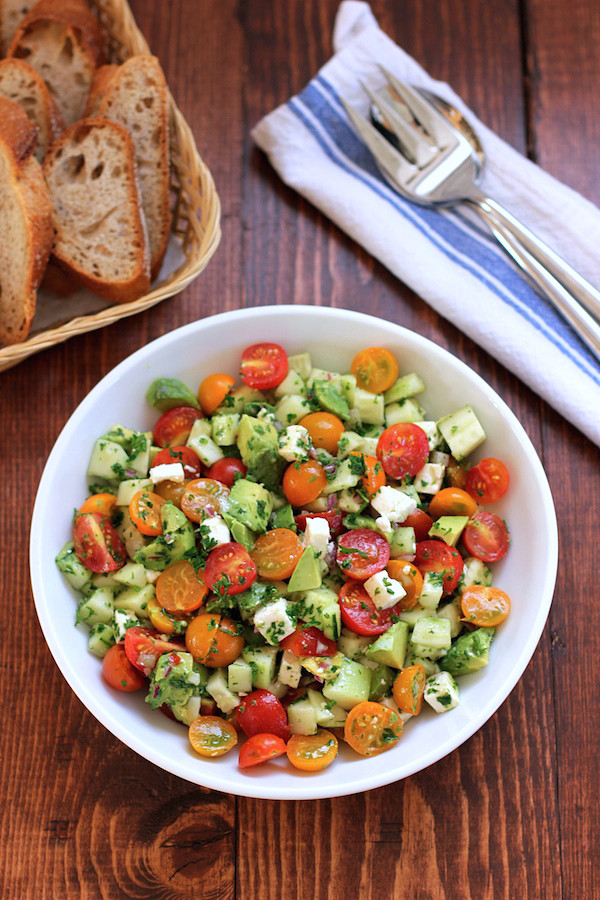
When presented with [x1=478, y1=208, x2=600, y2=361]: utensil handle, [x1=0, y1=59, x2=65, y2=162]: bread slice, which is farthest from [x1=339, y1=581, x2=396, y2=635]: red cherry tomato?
[x1=0, y1=59, x2=65, y2=162]: bread slice

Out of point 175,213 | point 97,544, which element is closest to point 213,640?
point 97,544

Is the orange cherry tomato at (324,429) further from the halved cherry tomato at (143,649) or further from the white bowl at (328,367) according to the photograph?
the halved cherry tomato at (143,649)

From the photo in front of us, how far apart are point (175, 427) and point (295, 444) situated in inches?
14.4

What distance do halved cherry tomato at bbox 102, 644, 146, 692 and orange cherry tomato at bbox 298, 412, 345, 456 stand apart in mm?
677

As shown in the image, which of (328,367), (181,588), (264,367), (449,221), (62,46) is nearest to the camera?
(181,588)

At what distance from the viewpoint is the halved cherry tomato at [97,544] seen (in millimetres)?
1979

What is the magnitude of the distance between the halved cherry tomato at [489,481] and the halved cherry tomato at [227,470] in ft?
1.89

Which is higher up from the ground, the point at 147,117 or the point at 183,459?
the point at 147,117

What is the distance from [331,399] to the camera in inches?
83.0

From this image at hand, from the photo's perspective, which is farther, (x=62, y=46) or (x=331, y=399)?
(x=62, y=46)

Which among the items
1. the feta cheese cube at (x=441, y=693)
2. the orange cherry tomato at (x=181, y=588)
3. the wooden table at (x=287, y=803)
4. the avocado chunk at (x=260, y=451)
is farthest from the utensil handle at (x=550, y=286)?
the orange cherry tomato at (x=181, y=588)

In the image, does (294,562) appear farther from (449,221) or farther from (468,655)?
(449,221)

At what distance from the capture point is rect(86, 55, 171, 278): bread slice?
232 centimetres

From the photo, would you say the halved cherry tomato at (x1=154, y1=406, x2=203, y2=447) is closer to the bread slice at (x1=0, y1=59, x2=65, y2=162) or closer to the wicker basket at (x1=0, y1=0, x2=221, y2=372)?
the wicker basket at (x1=0, y1=0, x2=221, y2=372)
